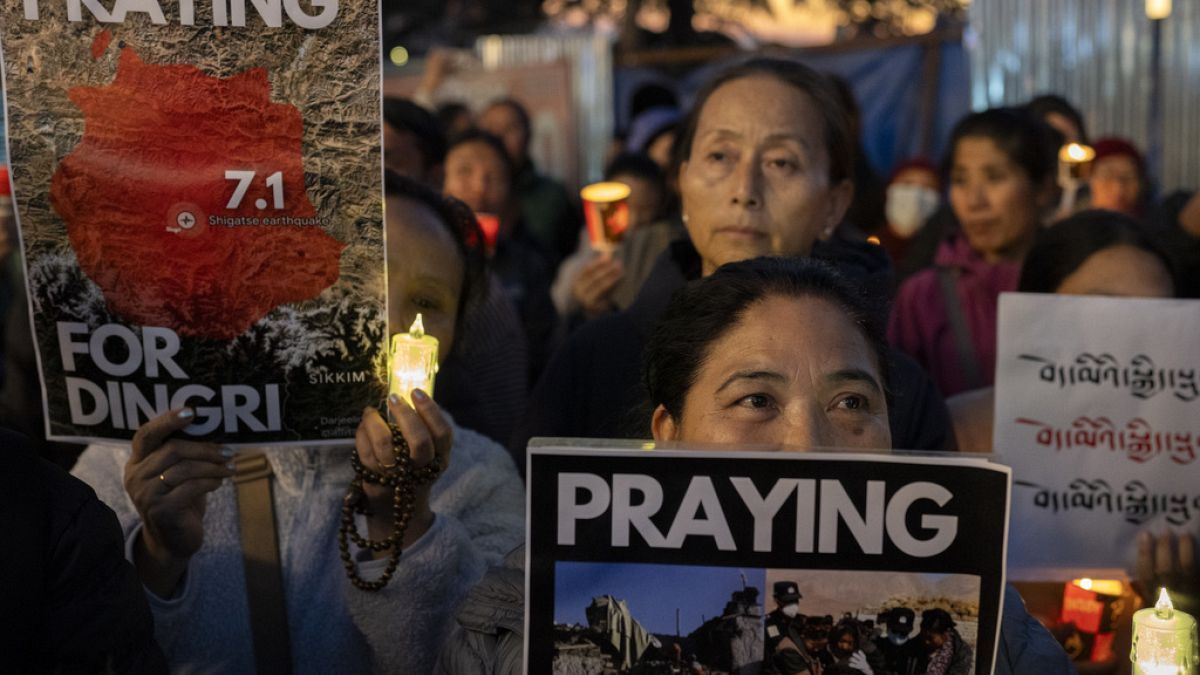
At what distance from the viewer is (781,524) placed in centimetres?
187

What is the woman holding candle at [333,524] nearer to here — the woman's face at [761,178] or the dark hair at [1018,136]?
the woman's face at [761,178]

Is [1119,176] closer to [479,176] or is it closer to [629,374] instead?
[479,176]

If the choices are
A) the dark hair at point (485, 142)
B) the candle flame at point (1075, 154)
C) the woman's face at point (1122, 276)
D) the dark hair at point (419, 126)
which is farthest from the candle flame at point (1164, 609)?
the dark hair at point (485, 142)

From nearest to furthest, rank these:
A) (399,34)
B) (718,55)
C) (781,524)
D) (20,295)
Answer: (781,524) < (20,295) < (718,55) < (399,34)

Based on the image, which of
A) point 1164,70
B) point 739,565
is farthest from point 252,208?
point 1164,70

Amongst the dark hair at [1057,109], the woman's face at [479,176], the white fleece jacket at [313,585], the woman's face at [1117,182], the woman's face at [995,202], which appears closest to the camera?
the white fleece jacket at [313,585]

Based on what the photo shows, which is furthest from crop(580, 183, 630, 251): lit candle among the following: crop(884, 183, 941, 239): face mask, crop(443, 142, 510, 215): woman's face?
crop(884, 183, 941, 239): face mask

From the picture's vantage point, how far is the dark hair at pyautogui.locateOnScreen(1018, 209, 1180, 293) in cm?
377

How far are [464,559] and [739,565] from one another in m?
0.95

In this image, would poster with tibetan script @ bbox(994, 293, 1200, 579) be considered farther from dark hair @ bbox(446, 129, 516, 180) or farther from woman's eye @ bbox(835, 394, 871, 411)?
dark hair @ bbox(446, 129, 516, 180)

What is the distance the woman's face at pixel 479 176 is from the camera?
21.4 ft

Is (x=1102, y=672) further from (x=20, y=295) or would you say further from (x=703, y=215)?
(x=20, y=295)

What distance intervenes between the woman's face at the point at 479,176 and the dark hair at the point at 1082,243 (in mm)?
3163

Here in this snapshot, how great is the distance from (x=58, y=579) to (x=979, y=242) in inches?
145
